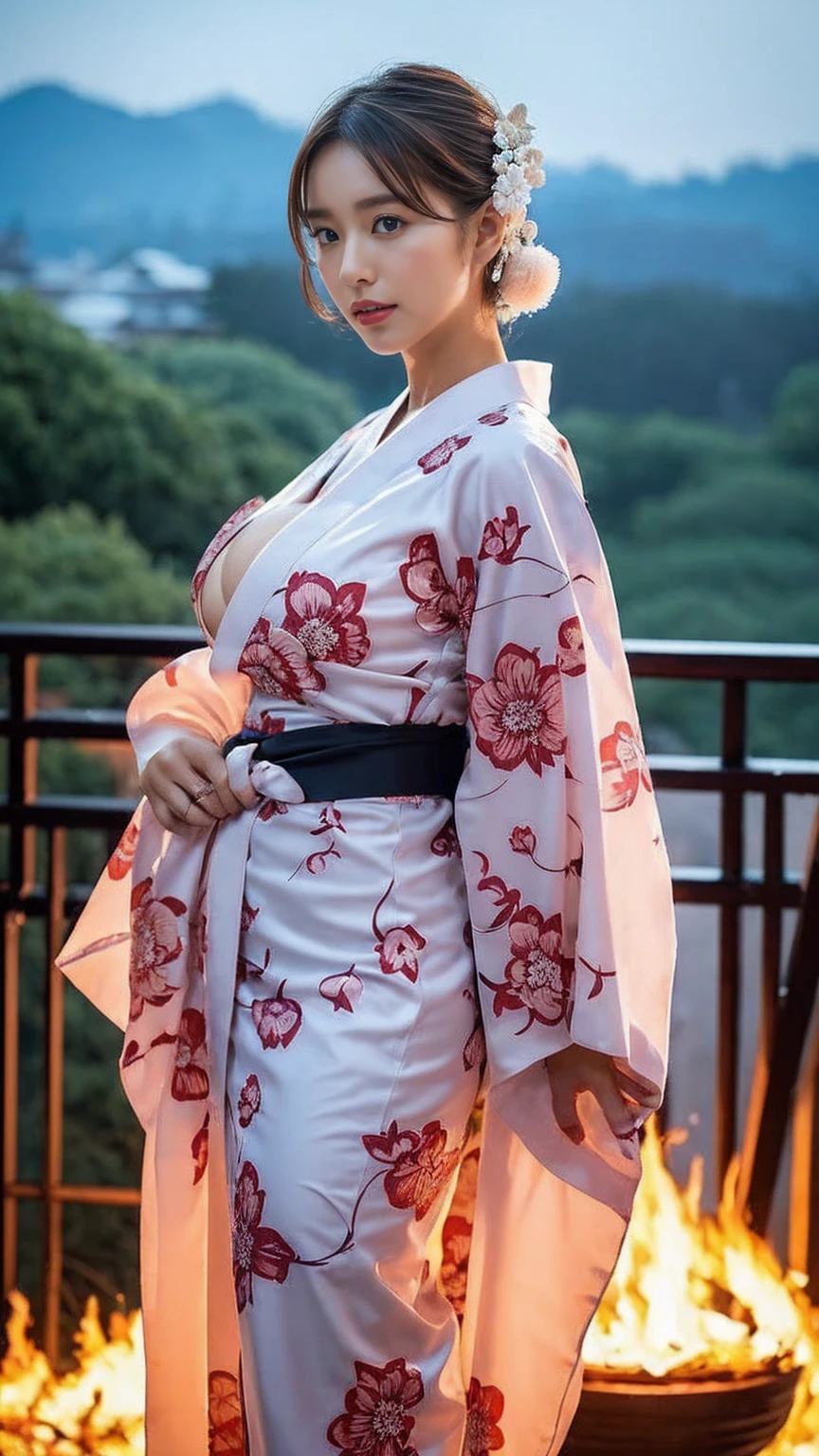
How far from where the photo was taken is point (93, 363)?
7785mm

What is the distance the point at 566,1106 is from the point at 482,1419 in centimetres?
33

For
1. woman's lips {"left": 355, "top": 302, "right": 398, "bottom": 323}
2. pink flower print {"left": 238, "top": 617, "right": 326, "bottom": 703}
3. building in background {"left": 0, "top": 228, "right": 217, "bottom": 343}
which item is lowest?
pink flower print {"left": 238, "top": 617, "right": 326, "bottom": 703}

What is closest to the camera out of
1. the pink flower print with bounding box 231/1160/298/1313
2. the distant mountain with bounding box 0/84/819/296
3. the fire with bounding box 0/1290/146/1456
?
the pink flower print with bounding box 231/1160/298/1313

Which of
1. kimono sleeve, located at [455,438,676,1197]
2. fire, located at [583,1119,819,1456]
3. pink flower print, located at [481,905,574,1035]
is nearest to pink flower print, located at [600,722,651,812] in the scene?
kimono sleeve, located at [455,438,676,1197]

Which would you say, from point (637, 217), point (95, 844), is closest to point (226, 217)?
point (637, 217)

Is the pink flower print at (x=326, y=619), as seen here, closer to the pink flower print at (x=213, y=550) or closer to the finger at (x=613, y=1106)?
the pink flower print at (x=213, y=550)

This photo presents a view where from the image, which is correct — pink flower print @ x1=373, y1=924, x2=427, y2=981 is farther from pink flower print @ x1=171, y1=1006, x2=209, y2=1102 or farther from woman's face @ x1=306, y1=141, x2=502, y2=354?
woman's face @ x1=306, y1=141, x2=502, y2=354

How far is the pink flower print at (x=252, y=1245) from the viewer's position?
1.30 meters

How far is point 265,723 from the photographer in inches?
55.8

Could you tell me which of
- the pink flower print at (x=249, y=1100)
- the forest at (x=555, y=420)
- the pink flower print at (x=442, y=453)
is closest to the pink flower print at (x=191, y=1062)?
the pink flower print at (x=249, y=1100)

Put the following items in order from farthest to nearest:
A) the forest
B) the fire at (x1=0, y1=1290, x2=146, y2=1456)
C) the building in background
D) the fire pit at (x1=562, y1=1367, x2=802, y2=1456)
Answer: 1. the building in background
2. the forest
3. the fire at (x1=0, y1=1290, x2=146, y2=1456)
4. the fire pit at (x1=562, y1=1367, x2=802, y2=1456)

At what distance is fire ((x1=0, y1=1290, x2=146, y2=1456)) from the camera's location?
1925 millimetres

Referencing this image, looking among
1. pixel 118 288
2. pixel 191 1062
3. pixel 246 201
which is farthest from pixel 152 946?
pixel 118 288

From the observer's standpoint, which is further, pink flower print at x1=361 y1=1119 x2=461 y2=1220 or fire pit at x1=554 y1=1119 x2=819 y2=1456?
fire pit at x1=554 y1=1119 x2=819 y2=1456
